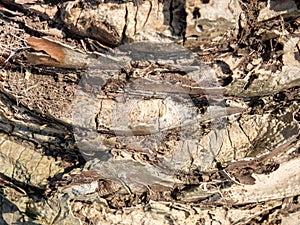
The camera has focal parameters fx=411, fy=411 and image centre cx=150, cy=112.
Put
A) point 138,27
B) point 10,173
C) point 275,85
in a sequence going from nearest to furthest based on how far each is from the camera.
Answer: point 138,27 → point 275,85 → point 10,173

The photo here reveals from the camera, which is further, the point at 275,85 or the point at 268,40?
the point at 275,85

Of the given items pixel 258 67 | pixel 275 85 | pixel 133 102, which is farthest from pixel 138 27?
pixel 275 85

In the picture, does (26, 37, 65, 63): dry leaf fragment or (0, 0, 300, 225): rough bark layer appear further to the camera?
(26, 37, 65, 63): dry leaf fragment

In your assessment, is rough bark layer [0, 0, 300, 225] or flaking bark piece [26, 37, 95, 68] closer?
A: rough bark layer [0, 0, 300, 225]

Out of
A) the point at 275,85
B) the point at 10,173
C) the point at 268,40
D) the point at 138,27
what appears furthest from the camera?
the point at 10,173

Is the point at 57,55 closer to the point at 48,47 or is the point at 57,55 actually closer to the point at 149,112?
the point at 48,47

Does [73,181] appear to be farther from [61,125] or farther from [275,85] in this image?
[275,85]

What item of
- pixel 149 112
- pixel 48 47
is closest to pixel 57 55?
pixel 48 47

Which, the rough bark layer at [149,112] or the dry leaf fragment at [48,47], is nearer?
the rough bark layer at [149,112]
